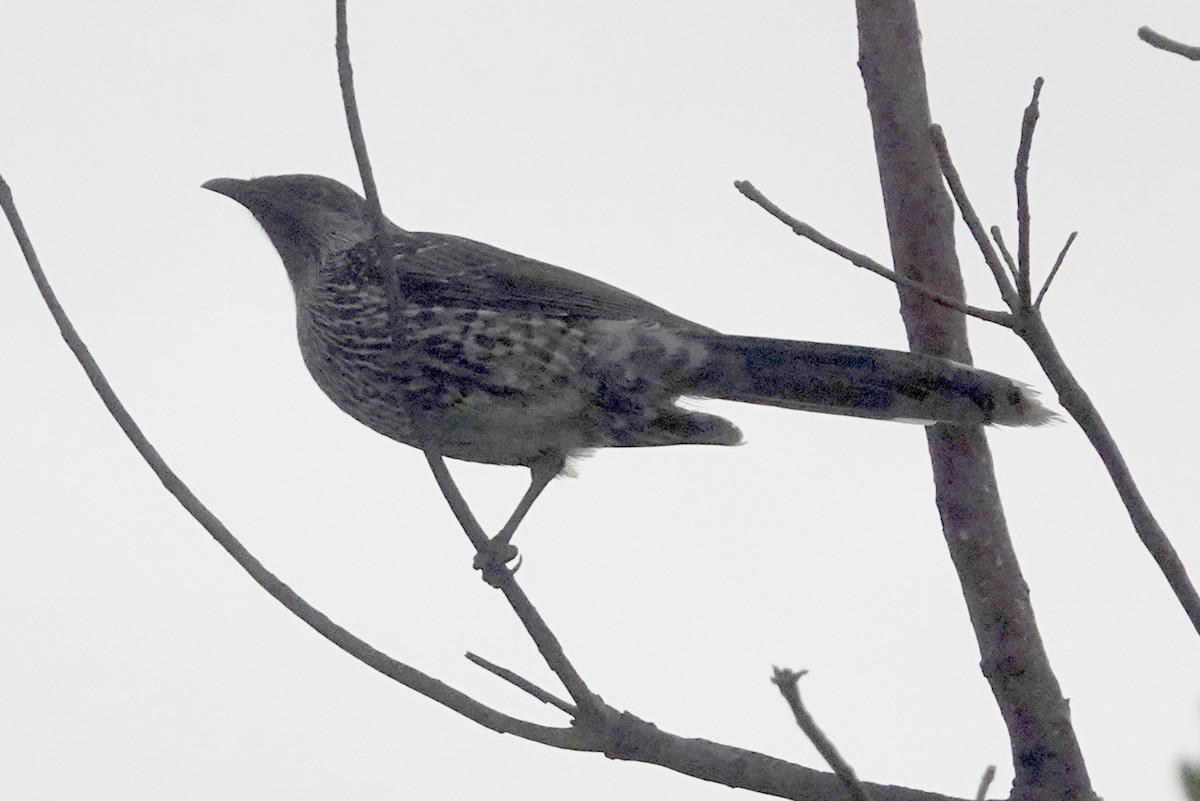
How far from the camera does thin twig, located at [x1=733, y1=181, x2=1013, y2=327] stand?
204 centimetres

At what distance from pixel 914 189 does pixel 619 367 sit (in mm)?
1543

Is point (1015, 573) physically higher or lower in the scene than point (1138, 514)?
higher

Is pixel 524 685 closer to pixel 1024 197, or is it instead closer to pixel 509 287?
pixel 1024 197

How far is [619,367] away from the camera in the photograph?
426 cm

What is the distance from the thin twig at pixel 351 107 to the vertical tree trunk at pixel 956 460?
96 cm

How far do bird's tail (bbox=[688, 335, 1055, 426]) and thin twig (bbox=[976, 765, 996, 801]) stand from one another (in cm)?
92

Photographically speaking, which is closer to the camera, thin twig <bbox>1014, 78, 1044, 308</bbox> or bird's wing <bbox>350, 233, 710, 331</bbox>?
thin twig <bbox>1014, 78, 1044, 308</bbox>

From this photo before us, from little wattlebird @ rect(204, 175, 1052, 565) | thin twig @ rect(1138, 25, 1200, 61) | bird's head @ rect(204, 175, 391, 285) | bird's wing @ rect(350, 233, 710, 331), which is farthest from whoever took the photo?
bird's head @ rect(204, 175, 391, 285)

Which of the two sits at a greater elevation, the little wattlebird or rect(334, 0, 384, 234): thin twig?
the little wattlebird

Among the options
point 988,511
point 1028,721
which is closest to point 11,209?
point 988,511

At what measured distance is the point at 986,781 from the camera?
224cm

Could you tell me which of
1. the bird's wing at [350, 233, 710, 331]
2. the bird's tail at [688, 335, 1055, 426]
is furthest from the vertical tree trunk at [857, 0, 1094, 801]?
the bird's wing at [350, 233, 710, 331]

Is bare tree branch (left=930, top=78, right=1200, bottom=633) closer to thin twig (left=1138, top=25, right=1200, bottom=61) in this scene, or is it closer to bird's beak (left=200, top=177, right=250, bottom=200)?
thin twig (left=1138, top=25, right=1200, bottom=61)

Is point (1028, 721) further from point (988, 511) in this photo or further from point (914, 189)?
point (914, 189)
